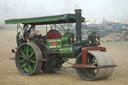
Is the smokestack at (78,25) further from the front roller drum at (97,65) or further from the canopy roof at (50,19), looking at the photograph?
the front roller drum at (97,65)

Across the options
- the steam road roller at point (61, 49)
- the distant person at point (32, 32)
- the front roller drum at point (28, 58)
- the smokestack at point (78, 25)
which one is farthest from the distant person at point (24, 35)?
the smokestack at point (78, 25)

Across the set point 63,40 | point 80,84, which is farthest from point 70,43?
point 80,84

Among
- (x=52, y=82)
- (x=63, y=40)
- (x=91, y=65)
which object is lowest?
(x=52, y=82)

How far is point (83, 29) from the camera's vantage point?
962 centimetres

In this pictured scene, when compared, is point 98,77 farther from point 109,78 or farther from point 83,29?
point 83,29

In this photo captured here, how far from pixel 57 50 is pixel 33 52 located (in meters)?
0.93

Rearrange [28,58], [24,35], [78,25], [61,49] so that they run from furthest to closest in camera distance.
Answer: [24,35] → [28,58] → [61,49] → [78,25]

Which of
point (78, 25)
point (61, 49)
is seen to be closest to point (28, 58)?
point (61, 49)

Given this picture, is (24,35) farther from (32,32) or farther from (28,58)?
(28,58)

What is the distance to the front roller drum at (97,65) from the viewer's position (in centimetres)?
813

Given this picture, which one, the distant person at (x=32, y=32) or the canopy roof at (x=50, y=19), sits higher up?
the canopy roof at (x=50, y=19)

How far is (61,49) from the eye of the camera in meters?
9.58

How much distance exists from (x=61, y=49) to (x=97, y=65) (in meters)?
1.85

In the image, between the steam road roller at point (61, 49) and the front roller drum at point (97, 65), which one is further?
the steam road roller at point (61, 49)
